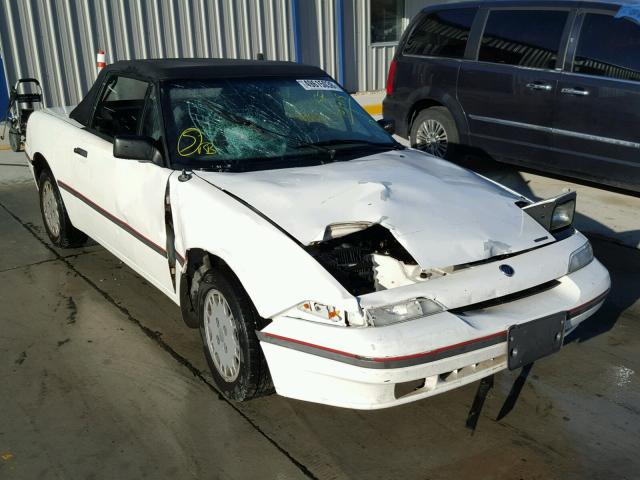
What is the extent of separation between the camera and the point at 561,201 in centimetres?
349

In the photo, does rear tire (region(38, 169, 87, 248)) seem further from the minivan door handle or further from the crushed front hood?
the crushed front hood

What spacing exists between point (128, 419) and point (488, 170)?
18.6 feet

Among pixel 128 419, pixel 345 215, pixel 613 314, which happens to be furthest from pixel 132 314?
pixel 613 314

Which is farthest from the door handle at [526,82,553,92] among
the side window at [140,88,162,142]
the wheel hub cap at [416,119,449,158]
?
the side window at [140,88,162,142]

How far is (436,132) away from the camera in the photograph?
7582 millimetres

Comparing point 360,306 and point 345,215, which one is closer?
point 360,306

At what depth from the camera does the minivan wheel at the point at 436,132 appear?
7.43 m

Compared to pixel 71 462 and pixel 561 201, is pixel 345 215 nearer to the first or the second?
pixel 561 201

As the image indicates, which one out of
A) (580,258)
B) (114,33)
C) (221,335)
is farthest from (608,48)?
(114,33)

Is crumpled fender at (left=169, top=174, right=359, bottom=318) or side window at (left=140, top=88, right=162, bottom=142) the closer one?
crumpled fender at (left=169, top=174, right=359, bottom=318)

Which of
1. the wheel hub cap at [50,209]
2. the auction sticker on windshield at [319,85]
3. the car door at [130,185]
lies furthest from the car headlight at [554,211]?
the wheel hub cap at [50,209]

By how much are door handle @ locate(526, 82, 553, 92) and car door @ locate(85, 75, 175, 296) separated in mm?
3943

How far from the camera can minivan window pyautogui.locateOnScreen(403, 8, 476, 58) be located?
7379 mm

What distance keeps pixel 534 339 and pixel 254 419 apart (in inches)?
52.4
